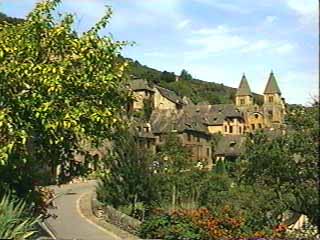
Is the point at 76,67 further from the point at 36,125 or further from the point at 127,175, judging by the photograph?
the point at 127,175

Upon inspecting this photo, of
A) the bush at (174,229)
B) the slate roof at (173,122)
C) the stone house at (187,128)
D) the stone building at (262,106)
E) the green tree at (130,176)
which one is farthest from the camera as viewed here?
the stone building at (262,106)

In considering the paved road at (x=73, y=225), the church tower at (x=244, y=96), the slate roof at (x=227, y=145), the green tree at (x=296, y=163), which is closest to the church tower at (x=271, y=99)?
the church tower at (x=244, y=96)

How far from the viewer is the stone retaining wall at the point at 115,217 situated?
80.4 ft

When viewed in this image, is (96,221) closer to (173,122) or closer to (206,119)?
(173,122)

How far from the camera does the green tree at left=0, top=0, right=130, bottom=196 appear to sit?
1074 cm

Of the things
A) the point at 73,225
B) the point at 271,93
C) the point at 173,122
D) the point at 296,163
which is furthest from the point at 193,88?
the point at 296,163

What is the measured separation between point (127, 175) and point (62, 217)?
342cm

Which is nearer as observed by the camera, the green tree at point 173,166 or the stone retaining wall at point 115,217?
the stone retaining wall at point 115,217

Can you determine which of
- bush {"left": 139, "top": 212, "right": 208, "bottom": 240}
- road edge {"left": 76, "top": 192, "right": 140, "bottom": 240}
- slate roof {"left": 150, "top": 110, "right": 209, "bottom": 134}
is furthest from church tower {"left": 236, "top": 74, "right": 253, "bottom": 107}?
bush {"left": 139, "top": 212, "right": 208, "bottom": 240}

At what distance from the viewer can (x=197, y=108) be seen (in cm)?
12356

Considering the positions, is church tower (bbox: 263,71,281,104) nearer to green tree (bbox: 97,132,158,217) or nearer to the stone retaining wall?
the stone retaining wall

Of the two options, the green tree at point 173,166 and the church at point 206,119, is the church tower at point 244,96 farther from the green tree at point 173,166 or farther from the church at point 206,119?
the green tree at point 173,166

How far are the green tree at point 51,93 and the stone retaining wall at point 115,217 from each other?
11.6m

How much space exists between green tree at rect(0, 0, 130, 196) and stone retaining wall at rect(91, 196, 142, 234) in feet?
38.2
